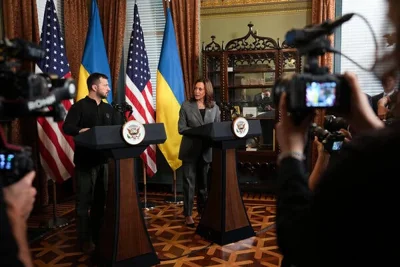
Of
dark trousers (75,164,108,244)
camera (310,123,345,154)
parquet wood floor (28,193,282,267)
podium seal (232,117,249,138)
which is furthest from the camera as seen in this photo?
podium seal (232,117,249,138)

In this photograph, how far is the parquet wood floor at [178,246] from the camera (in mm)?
2820

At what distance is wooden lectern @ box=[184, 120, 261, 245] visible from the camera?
3.11 meters

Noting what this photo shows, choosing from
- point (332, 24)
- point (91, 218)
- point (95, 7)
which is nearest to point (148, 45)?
point (95, 7)

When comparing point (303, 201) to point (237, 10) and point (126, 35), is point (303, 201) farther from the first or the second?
point (126, 35)

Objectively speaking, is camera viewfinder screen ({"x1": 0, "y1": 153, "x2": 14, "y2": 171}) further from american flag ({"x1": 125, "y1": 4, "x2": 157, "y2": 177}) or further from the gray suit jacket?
american flag ({"x1": 125, "y1": 4, "x2": 157, "y2": 177})

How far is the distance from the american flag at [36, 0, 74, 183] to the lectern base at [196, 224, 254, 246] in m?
1.57

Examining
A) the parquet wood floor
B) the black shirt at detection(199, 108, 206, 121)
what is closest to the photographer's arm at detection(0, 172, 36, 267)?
the parquet wood floor

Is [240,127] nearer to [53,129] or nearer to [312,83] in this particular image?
[53,129]

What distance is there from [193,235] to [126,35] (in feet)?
10.1

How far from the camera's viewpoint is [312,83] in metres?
0.93

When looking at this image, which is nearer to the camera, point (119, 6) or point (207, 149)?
point (207, 149)

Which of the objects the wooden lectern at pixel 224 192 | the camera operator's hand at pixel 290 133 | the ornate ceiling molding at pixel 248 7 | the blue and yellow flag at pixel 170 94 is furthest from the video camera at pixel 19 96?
the ornate ceiling molding at pixel 248 7

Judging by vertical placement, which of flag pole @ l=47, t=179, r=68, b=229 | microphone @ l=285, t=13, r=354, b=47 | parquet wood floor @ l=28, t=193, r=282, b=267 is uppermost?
microphone @ l=285, t=13, r=354, b=47

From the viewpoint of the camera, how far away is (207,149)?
3723 mm
